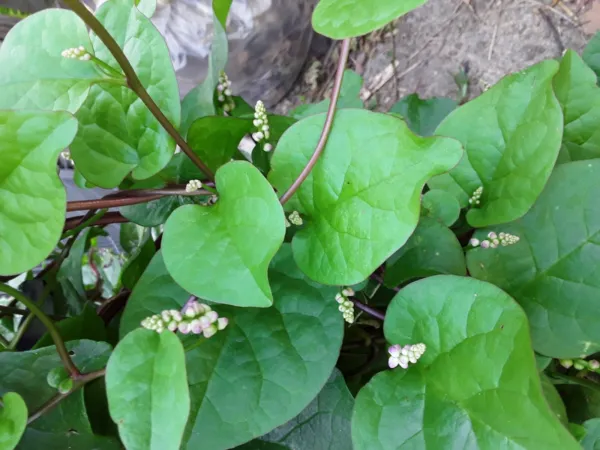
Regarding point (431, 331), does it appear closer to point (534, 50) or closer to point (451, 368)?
point (451, 368)

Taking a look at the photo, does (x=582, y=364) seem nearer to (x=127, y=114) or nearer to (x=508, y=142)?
(x=508, y=142)

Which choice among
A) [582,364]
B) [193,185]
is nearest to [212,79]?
[193,185]

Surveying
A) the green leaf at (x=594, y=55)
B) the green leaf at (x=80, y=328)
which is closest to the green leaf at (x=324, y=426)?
the green leaf at (x=80, y=328)

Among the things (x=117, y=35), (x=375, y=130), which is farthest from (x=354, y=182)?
(x=117, y=35)

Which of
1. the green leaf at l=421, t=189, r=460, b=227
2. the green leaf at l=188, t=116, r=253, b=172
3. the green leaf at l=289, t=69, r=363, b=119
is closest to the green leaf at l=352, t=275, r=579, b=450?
the green leaf at l=421, t=189, r=460, b=227

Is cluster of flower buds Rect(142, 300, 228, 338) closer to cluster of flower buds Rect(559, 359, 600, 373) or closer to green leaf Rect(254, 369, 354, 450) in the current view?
green leaf Rect(254, 369, 354, 450)

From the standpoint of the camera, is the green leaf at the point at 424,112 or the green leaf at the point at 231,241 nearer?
the green leaf at the point at 231,241

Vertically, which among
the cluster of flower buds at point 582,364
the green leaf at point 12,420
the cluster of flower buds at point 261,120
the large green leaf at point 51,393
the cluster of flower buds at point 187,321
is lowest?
the cluster of flower buds at point 582,364

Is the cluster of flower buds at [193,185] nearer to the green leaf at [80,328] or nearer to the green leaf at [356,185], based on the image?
the green leaf at [356,185]
